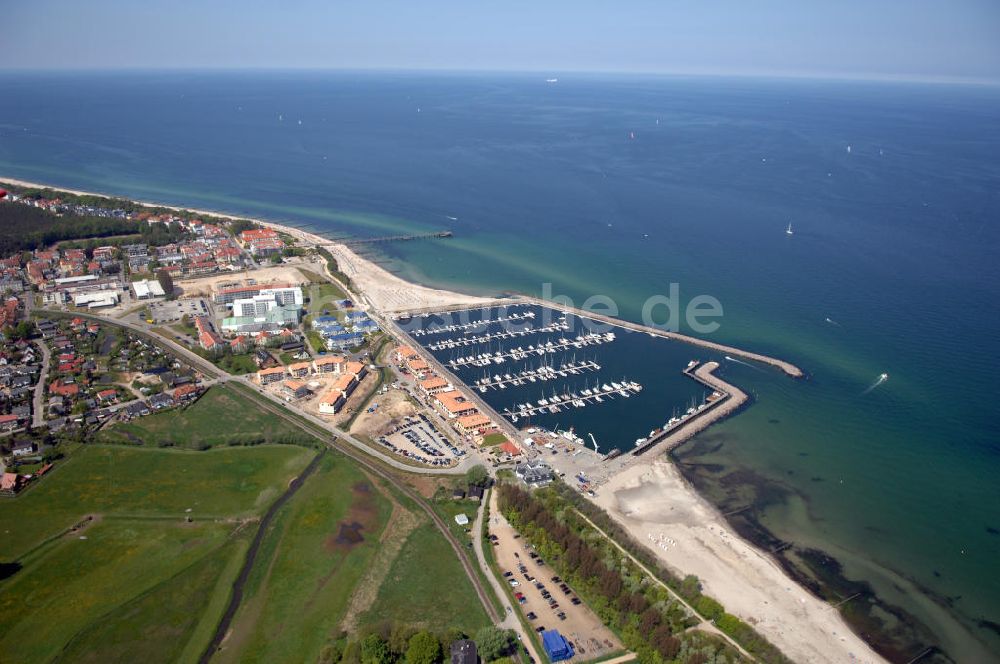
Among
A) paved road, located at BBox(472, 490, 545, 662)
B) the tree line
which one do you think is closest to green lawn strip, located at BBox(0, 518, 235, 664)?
paved road, located at BBox(472, 490, 545, 662)

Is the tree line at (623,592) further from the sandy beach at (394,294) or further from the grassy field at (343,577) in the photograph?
the sandy beach at (394,294)

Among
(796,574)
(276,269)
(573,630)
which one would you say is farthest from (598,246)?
(573,630)

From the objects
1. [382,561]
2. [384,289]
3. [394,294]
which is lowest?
[382,561]

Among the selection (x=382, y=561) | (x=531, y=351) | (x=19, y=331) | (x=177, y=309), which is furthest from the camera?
(x=177, y=309)

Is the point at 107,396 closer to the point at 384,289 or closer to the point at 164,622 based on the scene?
the point at 164,622

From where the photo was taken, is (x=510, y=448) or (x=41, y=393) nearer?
(x=510, y=448)

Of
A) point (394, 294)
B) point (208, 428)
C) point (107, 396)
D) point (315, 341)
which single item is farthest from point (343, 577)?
point (394, 294)

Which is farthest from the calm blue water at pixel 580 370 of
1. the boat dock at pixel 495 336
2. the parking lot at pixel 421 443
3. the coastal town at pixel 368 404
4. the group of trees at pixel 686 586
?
the group of trees at pixel 686 586
